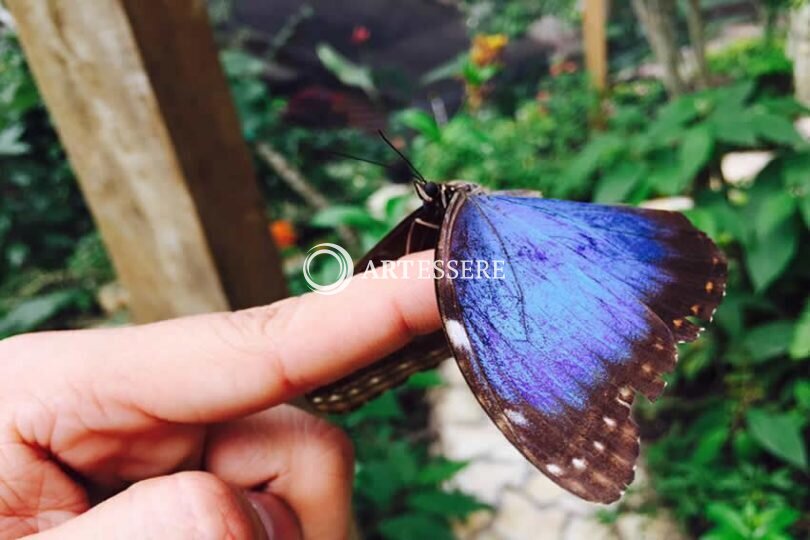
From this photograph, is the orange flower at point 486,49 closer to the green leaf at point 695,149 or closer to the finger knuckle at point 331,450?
the green leaf at point 695,149

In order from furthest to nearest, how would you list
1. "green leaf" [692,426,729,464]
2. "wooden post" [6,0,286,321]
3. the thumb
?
"green leaf" [692,426,729,464] → "wooden post" [6,0,286,321] → the thumb

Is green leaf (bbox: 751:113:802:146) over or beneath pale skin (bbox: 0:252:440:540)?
beneath

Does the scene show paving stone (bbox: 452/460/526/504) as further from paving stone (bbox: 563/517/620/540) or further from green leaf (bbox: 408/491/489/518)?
green leaf (bbox: 408/491/489/518)

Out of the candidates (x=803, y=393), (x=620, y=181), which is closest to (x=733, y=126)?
(x=620, y=181)

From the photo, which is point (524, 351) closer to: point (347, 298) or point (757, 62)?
point (347, 298)

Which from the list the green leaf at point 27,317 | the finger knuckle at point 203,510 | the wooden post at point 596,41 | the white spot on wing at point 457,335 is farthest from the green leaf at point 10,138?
the wooden post at point 596,41

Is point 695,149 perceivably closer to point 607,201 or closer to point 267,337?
point 607,201

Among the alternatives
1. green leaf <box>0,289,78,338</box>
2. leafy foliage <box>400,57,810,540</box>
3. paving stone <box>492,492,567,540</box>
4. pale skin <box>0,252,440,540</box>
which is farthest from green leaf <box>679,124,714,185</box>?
green leaf <box>0,289,78,338</box>

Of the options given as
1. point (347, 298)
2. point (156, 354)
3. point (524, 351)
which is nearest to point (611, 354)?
point (524, 351)
